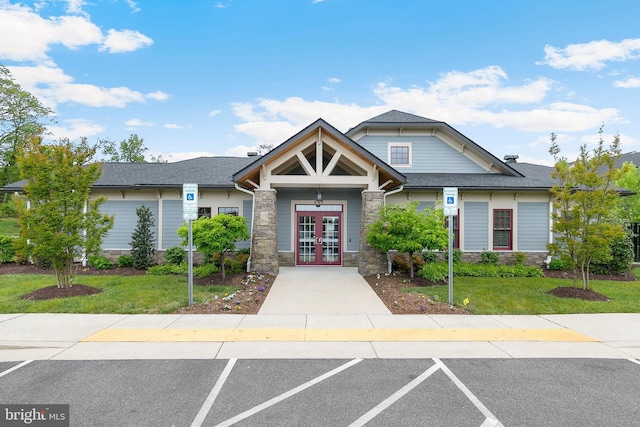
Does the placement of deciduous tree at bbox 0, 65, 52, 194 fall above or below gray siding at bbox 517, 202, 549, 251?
above

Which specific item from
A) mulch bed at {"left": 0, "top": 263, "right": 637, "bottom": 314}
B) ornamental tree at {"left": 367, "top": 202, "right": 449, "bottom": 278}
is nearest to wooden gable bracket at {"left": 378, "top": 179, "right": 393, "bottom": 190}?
ornamental tree at {"left": 367, "top": 202, "right": 449, "bottom": 278}

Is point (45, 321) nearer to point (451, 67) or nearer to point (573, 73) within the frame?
point (451, 67)

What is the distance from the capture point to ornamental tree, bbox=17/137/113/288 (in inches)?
360

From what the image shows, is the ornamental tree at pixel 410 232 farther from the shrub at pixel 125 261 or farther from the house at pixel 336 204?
the shrub at pixel 125 261

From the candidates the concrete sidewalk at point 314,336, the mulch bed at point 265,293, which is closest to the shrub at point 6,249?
the mulch bed at point 265,293

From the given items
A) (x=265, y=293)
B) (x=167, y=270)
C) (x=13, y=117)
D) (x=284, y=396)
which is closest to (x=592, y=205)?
(x=265, y=293)

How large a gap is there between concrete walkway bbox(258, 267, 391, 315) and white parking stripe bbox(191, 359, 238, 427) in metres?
3.02

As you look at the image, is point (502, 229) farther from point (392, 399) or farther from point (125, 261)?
point (125, 261)

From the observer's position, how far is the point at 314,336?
20.3 ft

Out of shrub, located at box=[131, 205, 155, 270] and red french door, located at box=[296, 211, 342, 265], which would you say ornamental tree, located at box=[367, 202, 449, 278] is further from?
shrub, located at box=[131, 205, 155, 270]

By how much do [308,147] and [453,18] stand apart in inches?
494

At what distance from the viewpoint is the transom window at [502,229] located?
14.8m

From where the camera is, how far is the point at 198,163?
725 inches

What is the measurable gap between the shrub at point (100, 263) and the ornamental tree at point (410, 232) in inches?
458
